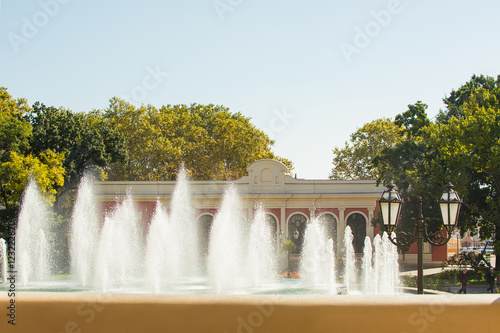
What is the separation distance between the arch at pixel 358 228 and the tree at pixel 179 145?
9.64m

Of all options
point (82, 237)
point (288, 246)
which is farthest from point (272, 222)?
point (82, 237)

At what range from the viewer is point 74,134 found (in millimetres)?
30500

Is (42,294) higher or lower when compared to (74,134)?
lower

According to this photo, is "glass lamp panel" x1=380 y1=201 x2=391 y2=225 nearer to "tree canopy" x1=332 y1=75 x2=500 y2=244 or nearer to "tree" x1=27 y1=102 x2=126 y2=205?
"tree canopy" x1=332 y1=75 x2=500 y2=244

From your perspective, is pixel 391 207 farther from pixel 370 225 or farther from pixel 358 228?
pixel 358 228

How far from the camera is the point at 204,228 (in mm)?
36625

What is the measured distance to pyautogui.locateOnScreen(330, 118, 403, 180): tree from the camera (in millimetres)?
45406

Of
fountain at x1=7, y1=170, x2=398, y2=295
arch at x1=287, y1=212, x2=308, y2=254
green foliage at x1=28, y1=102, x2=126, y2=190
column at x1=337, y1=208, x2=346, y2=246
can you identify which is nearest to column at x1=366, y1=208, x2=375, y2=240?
column at x1=337, y1=208, x2=346, y2=246

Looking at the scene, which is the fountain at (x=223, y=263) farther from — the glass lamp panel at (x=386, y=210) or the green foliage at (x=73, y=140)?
the green foliage at (x=73, y=140)

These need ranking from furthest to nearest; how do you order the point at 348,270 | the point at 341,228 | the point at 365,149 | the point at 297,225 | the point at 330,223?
the point at 365,149
the point at 297,225
the point at 330,223
the point at 341,228
the point at 348,270

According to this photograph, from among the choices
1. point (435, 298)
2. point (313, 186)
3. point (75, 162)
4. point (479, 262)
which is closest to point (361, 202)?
point (313, 186)

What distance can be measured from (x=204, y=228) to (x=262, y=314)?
32912mm

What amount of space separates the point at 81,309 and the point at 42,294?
0.40 m

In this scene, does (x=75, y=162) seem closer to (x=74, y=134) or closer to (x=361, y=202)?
(x=74, y=134)
